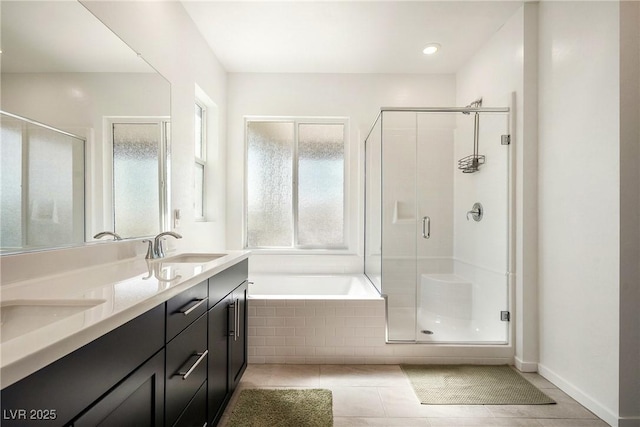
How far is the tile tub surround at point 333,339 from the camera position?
236 centimetres

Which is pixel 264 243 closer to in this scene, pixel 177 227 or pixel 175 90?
pixel 177 227

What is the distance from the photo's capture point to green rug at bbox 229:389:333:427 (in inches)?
65.9

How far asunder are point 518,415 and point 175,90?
9.73 ft

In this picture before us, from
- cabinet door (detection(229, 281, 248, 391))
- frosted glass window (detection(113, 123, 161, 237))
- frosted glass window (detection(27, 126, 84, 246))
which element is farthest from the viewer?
cabinet door (detection(229, 281, 248, 391))

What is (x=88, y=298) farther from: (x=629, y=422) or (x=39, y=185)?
(x=629, y=422)

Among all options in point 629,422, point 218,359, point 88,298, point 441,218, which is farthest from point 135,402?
point 441,218

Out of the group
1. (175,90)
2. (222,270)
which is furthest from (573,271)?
(175,90)

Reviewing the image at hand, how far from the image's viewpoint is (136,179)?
1.75 metres

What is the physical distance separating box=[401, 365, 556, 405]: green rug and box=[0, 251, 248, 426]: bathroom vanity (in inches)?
49.7

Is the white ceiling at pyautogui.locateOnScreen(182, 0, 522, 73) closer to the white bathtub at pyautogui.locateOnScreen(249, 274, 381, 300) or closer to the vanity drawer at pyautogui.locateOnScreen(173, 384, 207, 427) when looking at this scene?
the white bathtub at pyautogui.locateOnScreen(249, 274, 381, 300)

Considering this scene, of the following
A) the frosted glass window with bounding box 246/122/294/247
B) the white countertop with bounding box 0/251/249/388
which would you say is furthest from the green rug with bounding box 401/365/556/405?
the frosted glass window with bounding box 246/122/294/247

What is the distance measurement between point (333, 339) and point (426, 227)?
1184 millimetres

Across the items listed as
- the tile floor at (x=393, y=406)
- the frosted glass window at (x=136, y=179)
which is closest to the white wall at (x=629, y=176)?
the tile floor at (x=393, y=406)

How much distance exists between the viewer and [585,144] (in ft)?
5.99
